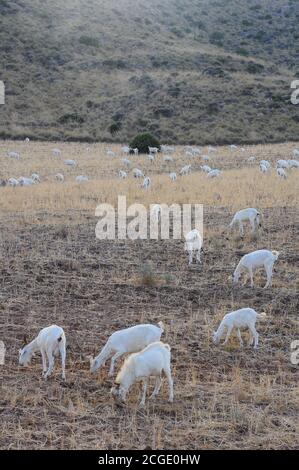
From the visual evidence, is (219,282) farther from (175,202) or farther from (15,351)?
(175,202)

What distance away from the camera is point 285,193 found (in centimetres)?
1948

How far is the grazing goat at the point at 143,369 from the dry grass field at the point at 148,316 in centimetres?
15

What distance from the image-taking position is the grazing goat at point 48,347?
7.99m

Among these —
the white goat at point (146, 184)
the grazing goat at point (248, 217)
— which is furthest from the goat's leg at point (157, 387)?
the white goat at point (146, 184)

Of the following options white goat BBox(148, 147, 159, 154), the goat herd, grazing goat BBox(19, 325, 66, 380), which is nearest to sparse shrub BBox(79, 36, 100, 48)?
white goat BBox(148, 147, 159, 154)

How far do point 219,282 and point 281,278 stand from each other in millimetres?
1155

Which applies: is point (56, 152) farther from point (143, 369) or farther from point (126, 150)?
point (143, 369)

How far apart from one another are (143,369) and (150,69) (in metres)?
50.9

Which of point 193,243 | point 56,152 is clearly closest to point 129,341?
point 193,243

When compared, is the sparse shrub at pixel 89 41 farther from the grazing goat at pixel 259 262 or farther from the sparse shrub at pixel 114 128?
the grazing goat at pixel 259 262

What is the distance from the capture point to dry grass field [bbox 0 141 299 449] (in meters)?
6.59

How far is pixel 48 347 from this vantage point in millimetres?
8055

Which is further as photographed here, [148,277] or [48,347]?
[148,277]
